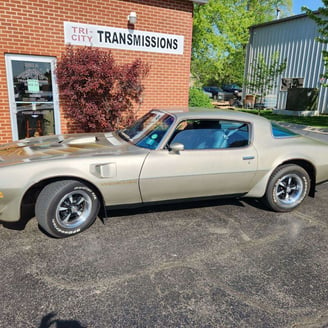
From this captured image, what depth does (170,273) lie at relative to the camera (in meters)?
2.88

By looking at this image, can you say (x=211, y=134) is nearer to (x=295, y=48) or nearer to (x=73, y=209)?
(x=73, y=209)

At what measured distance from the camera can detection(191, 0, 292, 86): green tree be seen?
25656 millimetres

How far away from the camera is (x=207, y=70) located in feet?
88.7

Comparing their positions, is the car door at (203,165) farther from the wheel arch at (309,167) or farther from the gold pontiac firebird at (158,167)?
the wheel arch at (309,167)

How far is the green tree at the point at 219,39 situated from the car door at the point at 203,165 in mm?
23287

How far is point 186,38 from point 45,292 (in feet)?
23.5

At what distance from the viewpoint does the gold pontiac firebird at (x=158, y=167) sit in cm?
333

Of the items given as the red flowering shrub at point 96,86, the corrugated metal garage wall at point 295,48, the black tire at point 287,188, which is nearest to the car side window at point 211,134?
the black tire at point 287,188

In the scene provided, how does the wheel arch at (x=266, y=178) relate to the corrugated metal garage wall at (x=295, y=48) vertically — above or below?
below

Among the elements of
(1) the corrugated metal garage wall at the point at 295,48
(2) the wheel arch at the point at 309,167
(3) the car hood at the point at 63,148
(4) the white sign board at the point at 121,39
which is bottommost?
(2) the wheel arch at the point at 309,167

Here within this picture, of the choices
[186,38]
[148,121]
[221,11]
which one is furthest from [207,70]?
[148,121]

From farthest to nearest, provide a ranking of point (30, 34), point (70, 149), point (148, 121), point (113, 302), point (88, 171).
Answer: point (30, 34), point (148, 121), point (70, 149), point (88, 171), point (113, 302)

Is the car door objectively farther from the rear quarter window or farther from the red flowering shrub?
the red flowering shrub

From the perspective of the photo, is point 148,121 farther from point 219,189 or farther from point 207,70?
point 207,70
